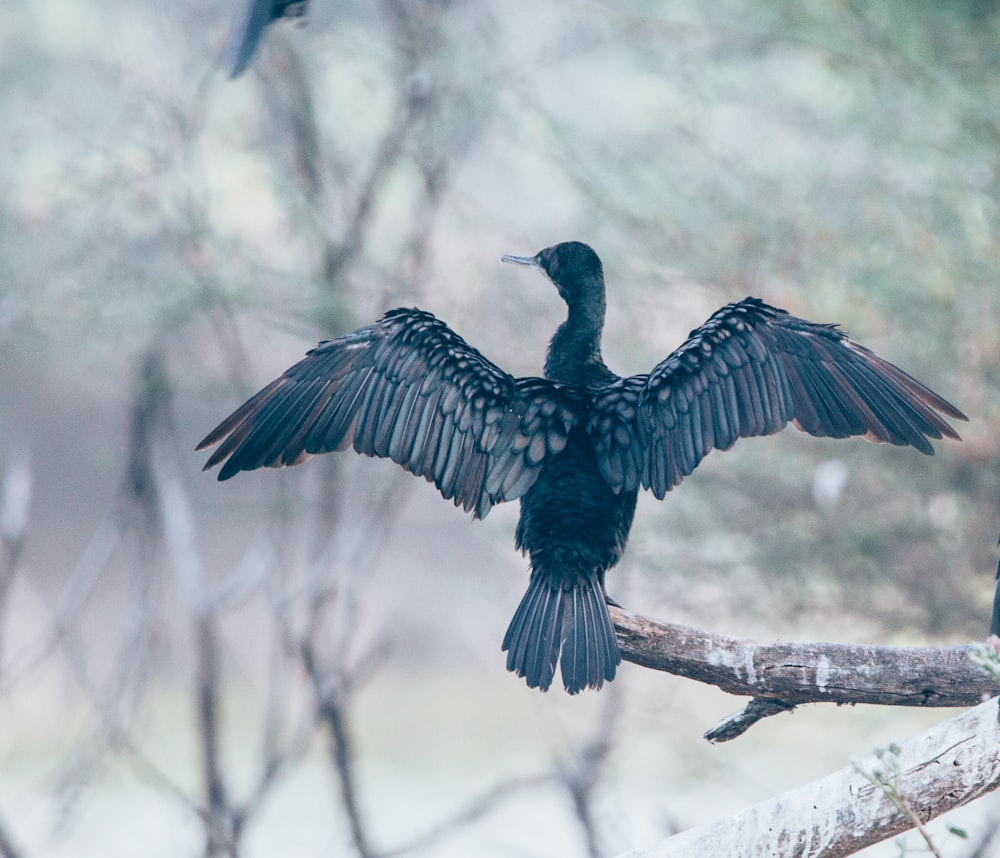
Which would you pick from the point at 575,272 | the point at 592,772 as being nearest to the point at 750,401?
the point at 575,272

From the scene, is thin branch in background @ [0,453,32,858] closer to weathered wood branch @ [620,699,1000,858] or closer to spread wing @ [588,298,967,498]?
spread wing @ [588,298,967,498]

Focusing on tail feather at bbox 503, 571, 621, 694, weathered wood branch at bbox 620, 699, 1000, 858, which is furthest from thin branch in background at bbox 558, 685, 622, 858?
weathered wood branch at bbox 620, 699, 1000, 858

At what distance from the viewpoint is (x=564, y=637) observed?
2475 mm

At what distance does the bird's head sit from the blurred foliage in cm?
177

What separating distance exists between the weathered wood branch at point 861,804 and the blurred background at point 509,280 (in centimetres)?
238

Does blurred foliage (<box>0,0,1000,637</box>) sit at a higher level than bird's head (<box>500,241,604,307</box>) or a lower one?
higher

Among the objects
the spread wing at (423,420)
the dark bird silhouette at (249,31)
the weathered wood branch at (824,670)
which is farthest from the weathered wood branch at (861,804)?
the dark bird silhouette at (249,31)

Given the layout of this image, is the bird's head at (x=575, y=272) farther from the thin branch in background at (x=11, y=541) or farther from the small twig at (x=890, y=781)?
the thin branch in background at (x=11, y=541)

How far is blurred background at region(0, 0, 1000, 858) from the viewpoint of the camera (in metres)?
4.72

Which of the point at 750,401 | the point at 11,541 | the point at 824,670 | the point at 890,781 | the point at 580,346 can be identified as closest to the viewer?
the point at 890,781

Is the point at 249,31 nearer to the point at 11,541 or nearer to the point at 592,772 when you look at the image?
the point at 11,541

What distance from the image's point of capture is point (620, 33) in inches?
205

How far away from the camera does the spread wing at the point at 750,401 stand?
2.62 meters

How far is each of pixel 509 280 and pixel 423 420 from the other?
2.89 metres
